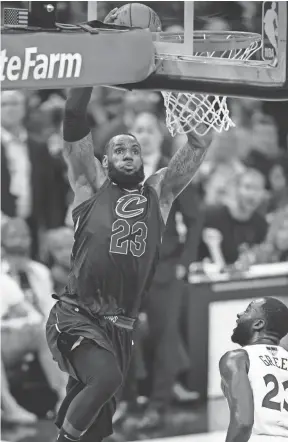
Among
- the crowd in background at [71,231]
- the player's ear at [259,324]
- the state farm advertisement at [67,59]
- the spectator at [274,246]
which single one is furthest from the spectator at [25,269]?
the player's ear at [259,324]

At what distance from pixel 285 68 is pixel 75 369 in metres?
1.72

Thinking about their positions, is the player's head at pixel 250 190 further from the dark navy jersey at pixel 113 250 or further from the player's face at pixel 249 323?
the player's face at pixel 249 323

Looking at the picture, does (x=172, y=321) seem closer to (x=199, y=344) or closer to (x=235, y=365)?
(x=199, y=344)

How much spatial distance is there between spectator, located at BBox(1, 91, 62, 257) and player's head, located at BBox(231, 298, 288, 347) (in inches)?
123

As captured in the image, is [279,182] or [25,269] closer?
[25,269]

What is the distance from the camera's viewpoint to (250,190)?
9.45 m

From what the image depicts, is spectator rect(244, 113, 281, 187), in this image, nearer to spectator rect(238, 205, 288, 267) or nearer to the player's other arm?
spectator rect(238, 205, 288, 267)

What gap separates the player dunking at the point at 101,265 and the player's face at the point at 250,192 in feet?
9.83

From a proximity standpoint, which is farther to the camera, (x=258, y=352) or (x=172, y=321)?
(x=172, y=321)

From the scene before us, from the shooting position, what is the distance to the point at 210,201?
9141 mm

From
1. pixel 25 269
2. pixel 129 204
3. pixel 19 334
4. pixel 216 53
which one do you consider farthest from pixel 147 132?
pixel 129 204

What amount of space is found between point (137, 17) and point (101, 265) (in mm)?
1226

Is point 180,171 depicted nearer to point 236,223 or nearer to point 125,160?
point 125,160

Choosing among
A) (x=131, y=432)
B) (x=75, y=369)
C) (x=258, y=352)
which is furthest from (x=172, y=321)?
(x=258, y=352)
